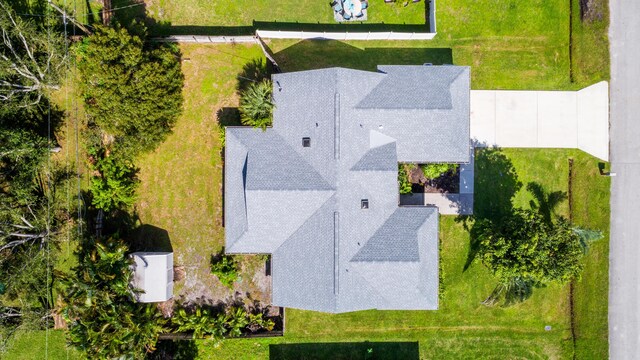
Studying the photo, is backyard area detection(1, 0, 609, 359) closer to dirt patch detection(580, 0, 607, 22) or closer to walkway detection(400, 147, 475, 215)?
walkway detection(400, 147, 475, 215)

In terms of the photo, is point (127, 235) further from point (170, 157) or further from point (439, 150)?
point (439, 150)

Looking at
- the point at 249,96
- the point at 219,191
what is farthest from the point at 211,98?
the point at 219,191

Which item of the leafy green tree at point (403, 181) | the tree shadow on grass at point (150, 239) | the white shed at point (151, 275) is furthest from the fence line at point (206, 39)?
the white shed at point (151, 275)

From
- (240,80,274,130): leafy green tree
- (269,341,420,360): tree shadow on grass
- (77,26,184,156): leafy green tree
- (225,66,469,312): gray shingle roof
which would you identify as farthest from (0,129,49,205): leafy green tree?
(269,341,420,360): tree shadow on grass

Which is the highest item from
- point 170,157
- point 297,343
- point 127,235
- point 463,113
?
point 463,113

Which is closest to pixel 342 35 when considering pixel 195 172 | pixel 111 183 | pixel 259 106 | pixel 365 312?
pixel 259 106
